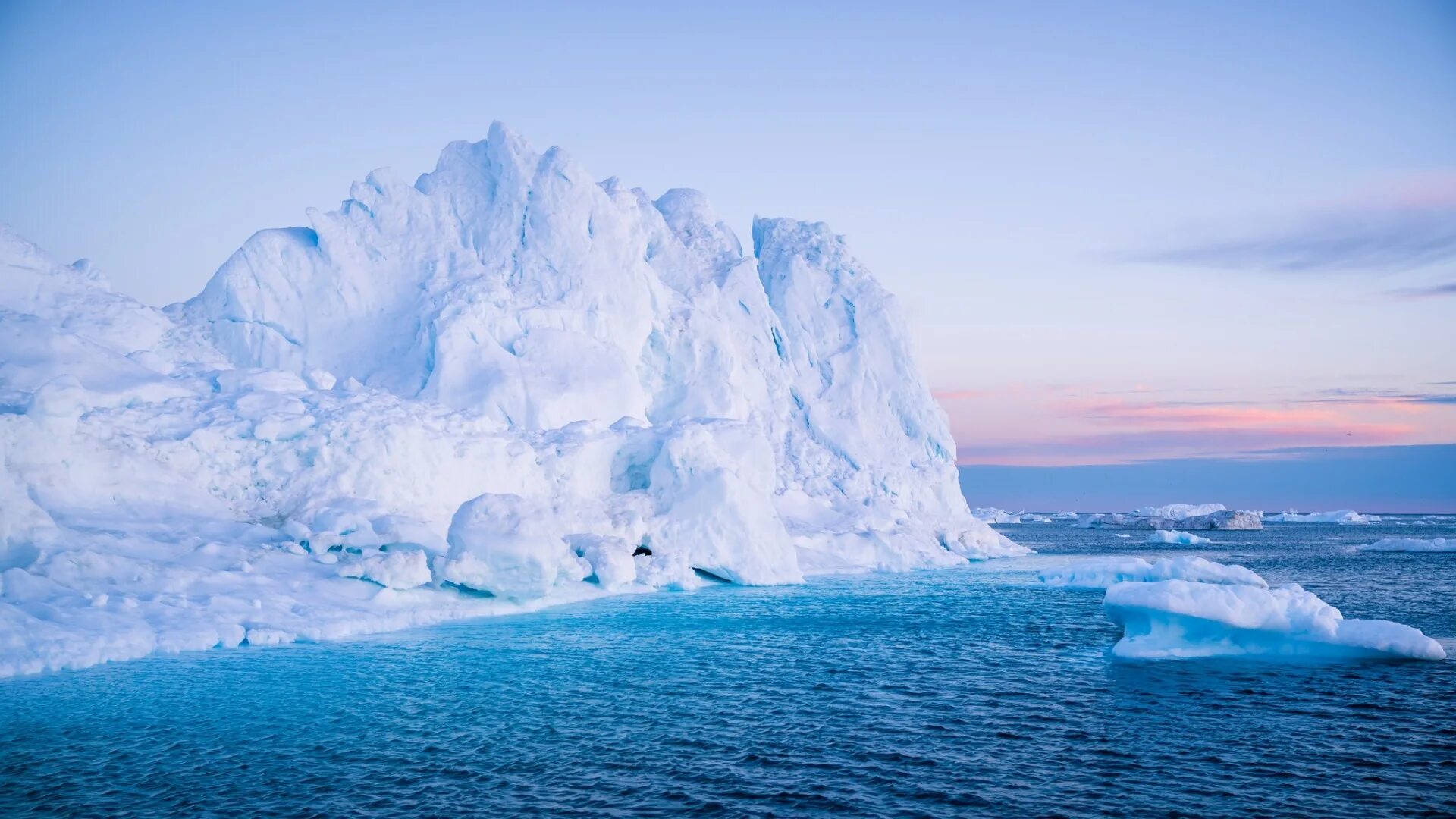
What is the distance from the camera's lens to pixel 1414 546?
2466 inches

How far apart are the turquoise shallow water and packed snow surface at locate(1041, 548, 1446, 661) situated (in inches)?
22.2

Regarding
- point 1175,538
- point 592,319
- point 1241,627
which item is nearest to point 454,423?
point 592,319

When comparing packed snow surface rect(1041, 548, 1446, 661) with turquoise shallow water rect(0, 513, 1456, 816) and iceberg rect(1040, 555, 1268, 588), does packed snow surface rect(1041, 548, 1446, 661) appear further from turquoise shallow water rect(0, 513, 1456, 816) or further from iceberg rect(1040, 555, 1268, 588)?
iceberg rect(1040, 555, 1268, 588)

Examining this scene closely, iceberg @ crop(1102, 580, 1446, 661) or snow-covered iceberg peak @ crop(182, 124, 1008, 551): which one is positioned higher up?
snow-covered iceberg peak @ crop(182, 124, 1008, 551)

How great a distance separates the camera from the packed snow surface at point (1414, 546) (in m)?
62.1

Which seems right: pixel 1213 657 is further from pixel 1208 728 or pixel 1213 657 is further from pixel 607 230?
pixel 607 230

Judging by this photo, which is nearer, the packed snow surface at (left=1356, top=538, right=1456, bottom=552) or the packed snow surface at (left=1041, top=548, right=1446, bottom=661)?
the packed snow surface at (left=1041, top=548, right=1446, bottom=661)

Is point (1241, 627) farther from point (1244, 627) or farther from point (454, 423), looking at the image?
point (454, 423)

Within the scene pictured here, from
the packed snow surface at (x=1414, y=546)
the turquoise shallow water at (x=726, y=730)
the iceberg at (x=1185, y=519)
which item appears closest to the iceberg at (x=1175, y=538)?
the packed snow surface at (x=1414, y=546)

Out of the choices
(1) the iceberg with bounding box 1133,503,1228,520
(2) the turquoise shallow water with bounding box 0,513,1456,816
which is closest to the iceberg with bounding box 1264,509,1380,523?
(1) the iceberg with bounding box 1133,503,1228,520

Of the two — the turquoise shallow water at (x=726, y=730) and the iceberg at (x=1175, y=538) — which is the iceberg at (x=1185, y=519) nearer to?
the iceberg at (x=1175, y=538)

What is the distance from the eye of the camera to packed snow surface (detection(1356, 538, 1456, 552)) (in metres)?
62.1

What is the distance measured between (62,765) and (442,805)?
585 cm

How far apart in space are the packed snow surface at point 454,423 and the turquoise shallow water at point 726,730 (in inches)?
135
